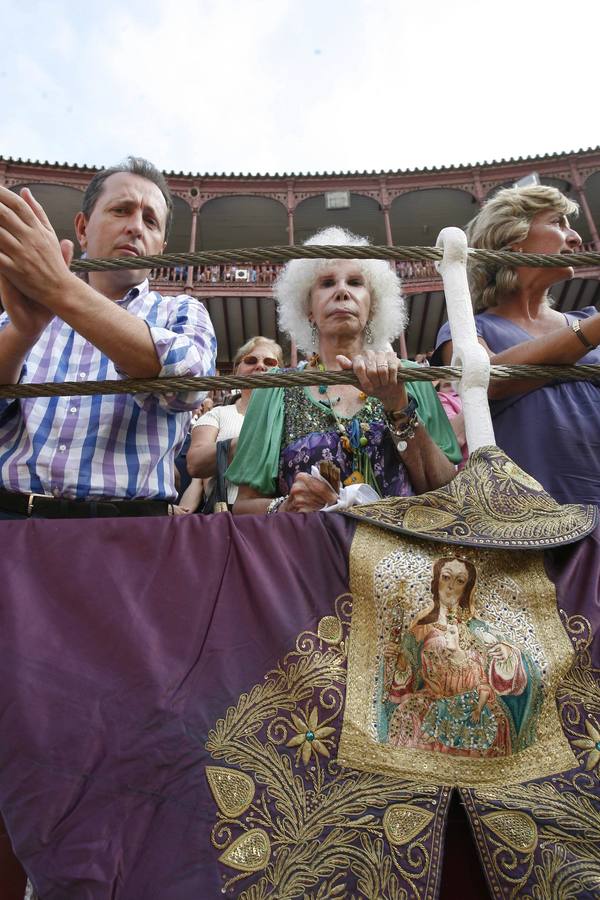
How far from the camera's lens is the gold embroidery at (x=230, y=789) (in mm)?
887

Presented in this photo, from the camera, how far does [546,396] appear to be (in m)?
1.78

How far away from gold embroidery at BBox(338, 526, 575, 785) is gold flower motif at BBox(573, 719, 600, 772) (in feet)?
0.08

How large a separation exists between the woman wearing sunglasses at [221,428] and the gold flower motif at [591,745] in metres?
1.65

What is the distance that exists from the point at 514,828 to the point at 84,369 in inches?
54.7

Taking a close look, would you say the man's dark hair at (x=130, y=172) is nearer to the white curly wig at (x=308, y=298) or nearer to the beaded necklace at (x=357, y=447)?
the white curly wig at (x=308, y=298)

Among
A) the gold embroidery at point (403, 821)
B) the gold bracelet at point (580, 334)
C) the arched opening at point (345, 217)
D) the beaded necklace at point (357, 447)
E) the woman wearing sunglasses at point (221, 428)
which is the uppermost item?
the arched opening at point (345, 217)

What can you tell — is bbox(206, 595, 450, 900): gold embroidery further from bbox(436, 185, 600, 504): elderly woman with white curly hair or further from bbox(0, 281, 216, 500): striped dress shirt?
bbox(436, 185, 600, 504): elderly woman with white curly hair

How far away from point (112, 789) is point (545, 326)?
6.13 ft

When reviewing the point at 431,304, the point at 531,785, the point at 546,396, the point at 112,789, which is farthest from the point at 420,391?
the point at 431,304

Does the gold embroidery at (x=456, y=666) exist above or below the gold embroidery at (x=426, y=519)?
below

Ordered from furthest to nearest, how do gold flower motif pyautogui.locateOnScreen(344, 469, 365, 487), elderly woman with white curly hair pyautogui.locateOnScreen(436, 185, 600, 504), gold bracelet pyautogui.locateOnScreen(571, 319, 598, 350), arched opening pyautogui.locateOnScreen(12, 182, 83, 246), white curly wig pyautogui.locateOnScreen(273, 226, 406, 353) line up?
arched opening pyautogui.locateOnScreen(12, 182, 83, 246)
white curly wig pyautogui.locateOnScreen(273, 226, 406, 353)
gold flower motif pyautogui.locateOnScreen(344, 469, 365, 487)
elderly woman with white curly hair pyautogui.locateOnScreen(436, 185, 600, 504)
gold bracelet pyautogui.locateOnScreen(571, 319, 598, 350)

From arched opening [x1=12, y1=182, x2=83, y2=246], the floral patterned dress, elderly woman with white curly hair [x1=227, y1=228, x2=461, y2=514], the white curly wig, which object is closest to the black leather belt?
elderly woman with white curly hair [x1=227, y1=228, x2=461, y2=514]

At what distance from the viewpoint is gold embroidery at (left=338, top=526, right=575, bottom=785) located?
93cm

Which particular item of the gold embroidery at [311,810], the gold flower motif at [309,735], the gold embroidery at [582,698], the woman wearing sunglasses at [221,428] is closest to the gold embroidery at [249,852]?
the gold embroidery at [311,810]
